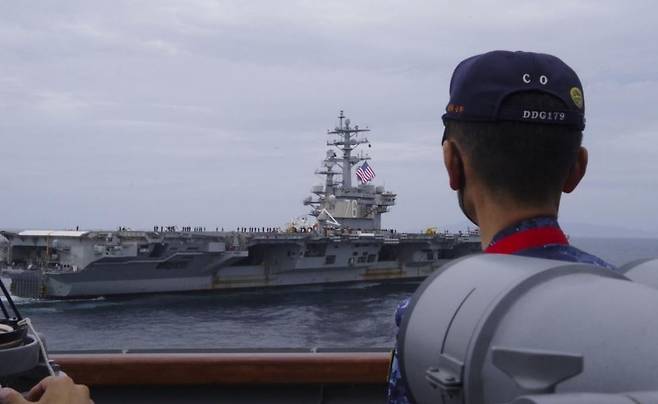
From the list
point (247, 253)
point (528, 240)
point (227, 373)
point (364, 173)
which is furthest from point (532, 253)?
point (364, 173)

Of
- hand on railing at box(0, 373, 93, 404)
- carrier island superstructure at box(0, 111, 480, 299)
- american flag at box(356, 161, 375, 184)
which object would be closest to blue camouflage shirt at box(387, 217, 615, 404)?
hand on railing at box(0, 373, 93, 404)

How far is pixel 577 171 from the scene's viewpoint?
122cm

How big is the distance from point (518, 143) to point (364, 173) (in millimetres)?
37915

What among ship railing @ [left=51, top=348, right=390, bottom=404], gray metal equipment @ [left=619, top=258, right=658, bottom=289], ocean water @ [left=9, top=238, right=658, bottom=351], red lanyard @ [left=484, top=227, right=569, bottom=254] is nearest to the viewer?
gray metal equipment @ [left=619, top=258, right=658, bottom=289]

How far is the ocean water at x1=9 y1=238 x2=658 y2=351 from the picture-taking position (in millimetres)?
19719

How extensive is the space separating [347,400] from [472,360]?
198cm

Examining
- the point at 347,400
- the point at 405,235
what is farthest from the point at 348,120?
the point at 347,400

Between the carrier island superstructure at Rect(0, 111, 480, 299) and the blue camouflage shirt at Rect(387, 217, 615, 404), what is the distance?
88.9ft

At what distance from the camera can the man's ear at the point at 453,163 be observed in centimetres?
120

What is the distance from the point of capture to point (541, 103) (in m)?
1.07

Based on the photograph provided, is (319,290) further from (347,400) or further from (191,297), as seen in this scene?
(347,400)

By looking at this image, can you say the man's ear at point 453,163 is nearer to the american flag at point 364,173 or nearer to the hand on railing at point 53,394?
the hand on railing at point 53,394

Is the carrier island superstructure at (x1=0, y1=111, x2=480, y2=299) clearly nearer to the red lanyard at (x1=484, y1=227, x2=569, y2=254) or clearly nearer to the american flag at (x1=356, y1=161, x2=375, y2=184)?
the american flag at (x1=356, y1=161, x2=375, y2=184)

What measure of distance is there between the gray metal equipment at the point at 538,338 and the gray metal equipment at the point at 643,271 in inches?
Result: 5.5
